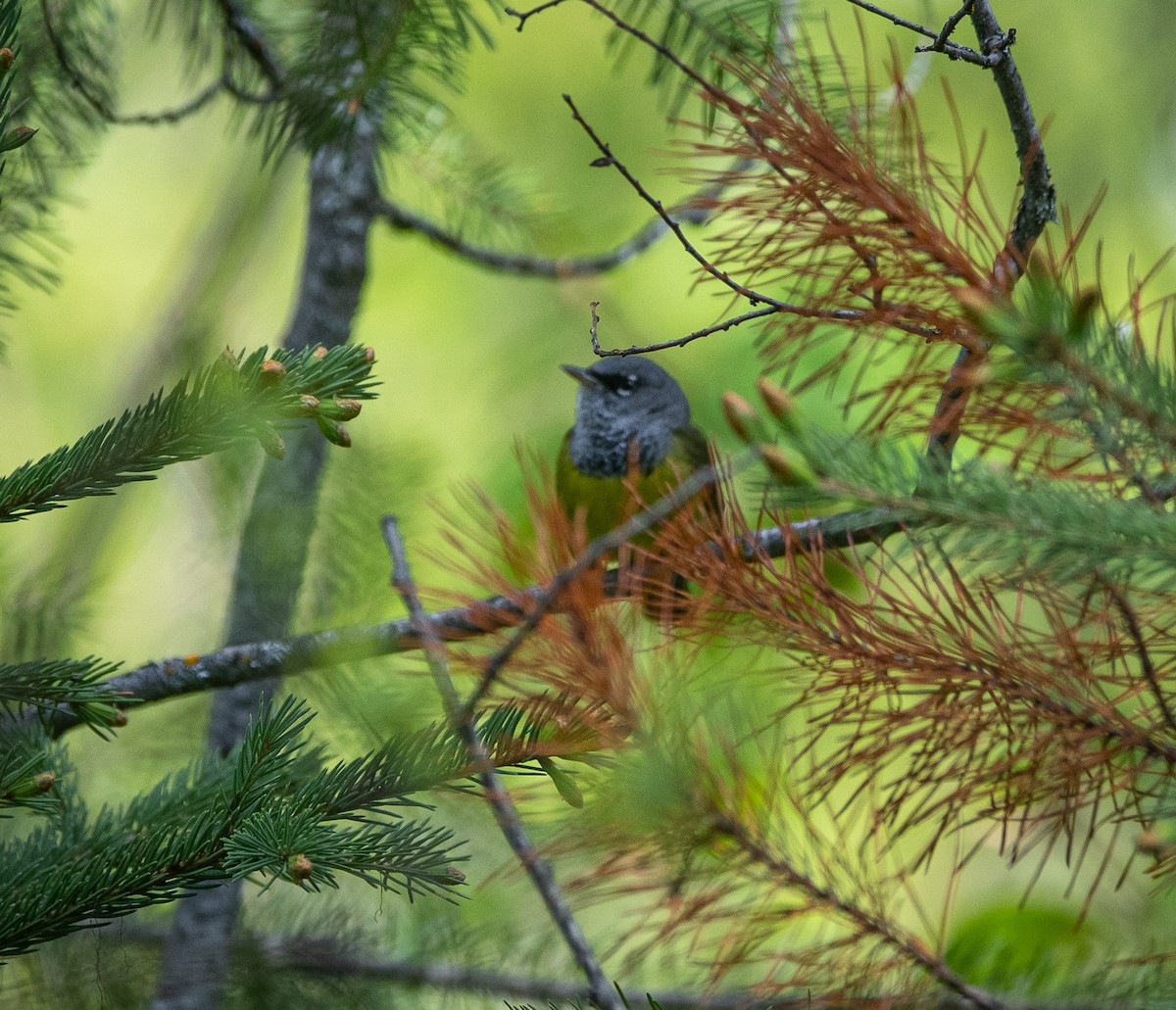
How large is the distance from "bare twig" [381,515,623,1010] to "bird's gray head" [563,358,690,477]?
1.97 m

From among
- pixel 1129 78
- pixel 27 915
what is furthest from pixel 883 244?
pixel 1129 78

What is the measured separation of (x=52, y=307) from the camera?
449cm

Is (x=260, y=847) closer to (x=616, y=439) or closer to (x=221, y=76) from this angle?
(x=221, y=76)

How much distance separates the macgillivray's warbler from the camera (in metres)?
3.06

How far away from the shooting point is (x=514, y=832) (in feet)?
3.14

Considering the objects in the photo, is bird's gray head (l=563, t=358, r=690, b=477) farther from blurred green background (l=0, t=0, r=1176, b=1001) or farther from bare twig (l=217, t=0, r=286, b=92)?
bare twig (l=217, t=0, r=286, b=92)

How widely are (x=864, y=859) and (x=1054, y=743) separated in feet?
0.89

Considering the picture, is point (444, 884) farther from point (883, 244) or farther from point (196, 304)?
point (196, 304)

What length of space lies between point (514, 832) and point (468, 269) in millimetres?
3678

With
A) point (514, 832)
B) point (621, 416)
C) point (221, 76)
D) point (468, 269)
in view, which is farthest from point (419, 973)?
Result: point (468, 269)

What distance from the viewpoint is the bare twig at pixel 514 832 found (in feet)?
2.92

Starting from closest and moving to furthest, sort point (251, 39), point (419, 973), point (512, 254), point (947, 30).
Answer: point (947, 30)
point (251, 39)
point (419, 973)
point (512, 254)

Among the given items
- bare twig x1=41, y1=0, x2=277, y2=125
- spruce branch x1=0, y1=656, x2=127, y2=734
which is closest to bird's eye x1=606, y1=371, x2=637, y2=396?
bare twig x1=41, y1=0, x2=277, y2=125

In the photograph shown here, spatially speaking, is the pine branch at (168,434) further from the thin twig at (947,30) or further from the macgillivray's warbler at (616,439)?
the macgillivray's warbler at (616,439)
